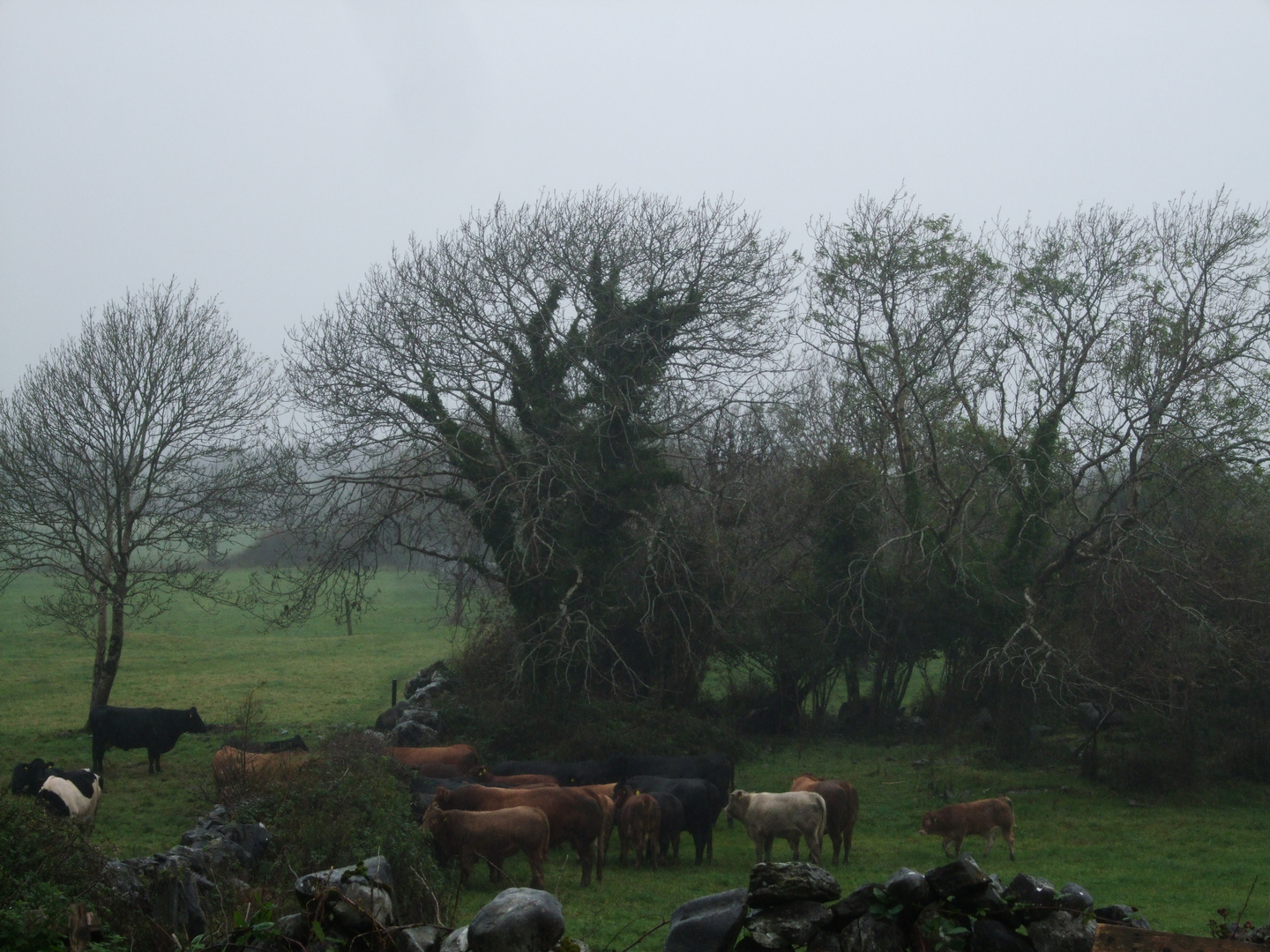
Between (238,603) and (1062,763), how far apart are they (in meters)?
17.7

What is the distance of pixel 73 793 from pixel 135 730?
5439mm

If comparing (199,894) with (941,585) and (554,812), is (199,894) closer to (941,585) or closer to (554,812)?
(554,812)

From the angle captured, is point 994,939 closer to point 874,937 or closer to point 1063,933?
point 1063,933

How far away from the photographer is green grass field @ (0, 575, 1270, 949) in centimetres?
1237

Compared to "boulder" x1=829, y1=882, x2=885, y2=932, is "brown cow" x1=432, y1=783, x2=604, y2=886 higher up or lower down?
lower down

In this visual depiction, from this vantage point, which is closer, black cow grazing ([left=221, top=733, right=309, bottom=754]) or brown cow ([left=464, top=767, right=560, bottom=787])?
black cow grazing ([left=221, top=733, right=309, bottom=754])

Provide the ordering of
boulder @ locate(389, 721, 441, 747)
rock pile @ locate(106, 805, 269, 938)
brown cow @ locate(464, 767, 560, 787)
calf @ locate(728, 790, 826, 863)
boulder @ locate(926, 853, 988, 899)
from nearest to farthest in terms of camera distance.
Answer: boulder @ locate(926, 853, 988, 899)
rock pile @ locate(106, 805, 269, 938)
calf @ locate(728, 790, 826, 863)
brown cow @ locate(464, 767, 560, 787)
boulder @ locate(389, 721, 441, 747)

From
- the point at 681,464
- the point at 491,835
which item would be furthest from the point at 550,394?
the point at 491,835

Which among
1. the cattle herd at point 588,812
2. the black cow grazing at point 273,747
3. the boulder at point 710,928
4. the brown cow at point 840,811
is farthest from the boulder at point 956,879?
the black cow grazing at point 273,747

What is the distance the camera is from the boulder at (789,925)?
573cm

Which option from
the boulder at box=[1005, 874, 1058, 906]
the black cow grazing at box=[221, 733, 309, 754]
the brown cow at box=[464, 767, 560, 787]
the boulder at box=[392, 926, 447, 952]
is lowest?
the brown cow at box=[464, 767, 560, 787]

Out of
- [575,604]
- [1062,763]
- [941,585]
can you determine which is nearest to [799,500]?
[941,585]

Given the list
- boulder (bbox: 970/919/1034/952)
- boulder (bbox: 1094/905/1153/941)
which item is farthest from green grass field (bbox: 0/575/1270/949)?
boulder (bbox: 1094/905/1153/941)

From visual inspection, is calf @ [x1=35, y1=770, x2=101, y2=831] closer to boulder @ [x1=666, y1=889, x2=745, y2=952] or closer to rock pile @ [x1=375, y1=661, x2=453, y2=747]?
rock pile @ [x1=375, y1=661, x2=453, y2=747]
